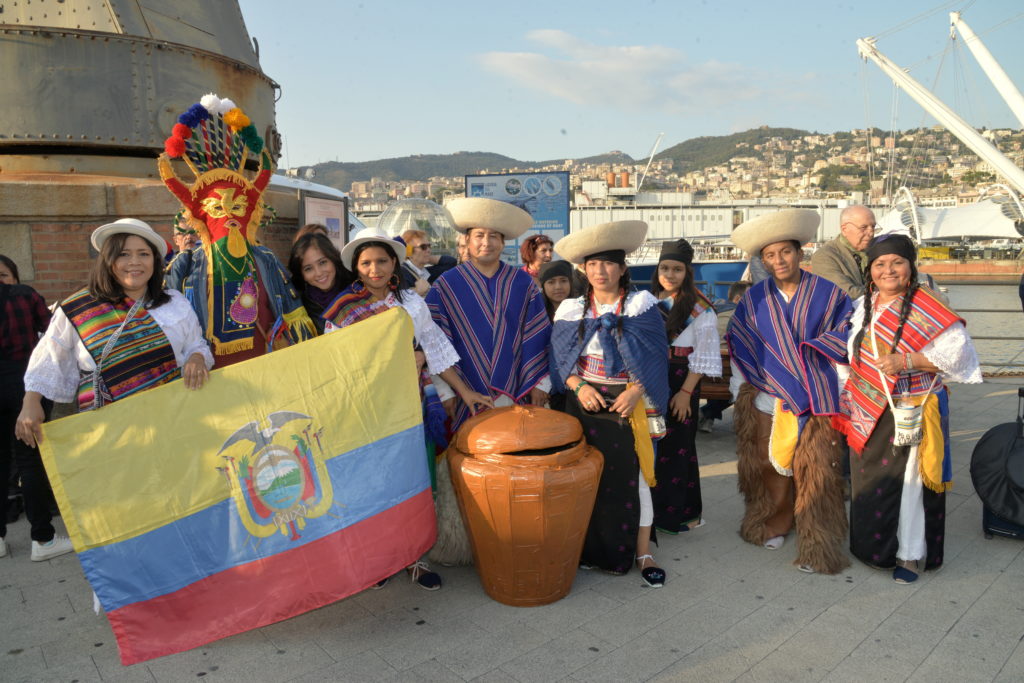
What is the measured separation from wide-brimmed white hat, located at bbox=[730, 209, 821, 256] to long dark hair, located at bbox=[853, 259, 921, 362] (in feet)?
1.21

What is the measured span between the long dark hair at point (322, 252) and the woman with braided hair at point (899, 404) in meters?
2.73

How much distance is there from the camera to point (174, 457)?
2939 mm

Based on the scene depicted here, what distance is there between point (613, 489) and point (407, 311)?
4.71ft

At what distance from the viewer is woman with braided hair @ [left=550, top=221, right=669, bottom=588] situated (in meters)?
3.54

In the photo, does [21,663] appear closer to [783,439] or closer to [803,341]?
[783,439]

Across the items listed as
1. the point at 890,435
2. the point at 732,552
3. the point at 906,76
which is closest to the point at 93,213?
the point at 732,552

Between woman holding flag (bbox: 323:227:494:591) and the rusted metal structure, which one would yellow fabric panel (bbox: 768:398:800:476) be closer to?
woman holding flag (bbox: 323:227:494:591)

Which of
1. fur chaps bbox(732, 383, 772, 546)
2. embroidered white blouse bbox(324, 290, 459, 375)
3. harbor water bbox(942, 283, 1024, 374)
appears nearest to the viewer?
embroidered white blouse bbox(324, 290, 459, 375)

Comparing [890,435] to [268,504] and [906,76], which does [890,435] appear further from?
[906,76]

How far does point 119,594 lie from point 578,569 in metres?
2.20

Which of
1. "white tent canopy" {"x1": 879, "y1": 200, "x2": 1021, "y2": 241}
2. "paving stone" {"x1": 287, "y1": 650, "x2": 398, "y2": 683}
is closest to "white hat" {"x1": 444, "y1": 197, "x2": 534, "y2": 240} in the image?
"paving stone" {"x1": 287, "y1": 650, "x2": 398, "y2": 683}

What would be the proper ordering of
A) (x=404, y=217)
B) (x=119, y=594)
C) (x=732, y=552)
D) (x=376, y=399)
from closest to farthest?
(x=119, y=594) < (x=376, y=399) < (x=732, y=552) < (x=404, y=217)

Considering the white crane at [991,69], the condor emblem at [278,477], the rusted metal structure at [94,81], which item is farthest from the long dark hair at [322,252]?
the white crane at [991,69]

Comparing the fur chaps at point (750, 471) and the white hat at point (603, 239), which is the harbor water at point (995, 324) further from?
the white hat at point (603, 239)
